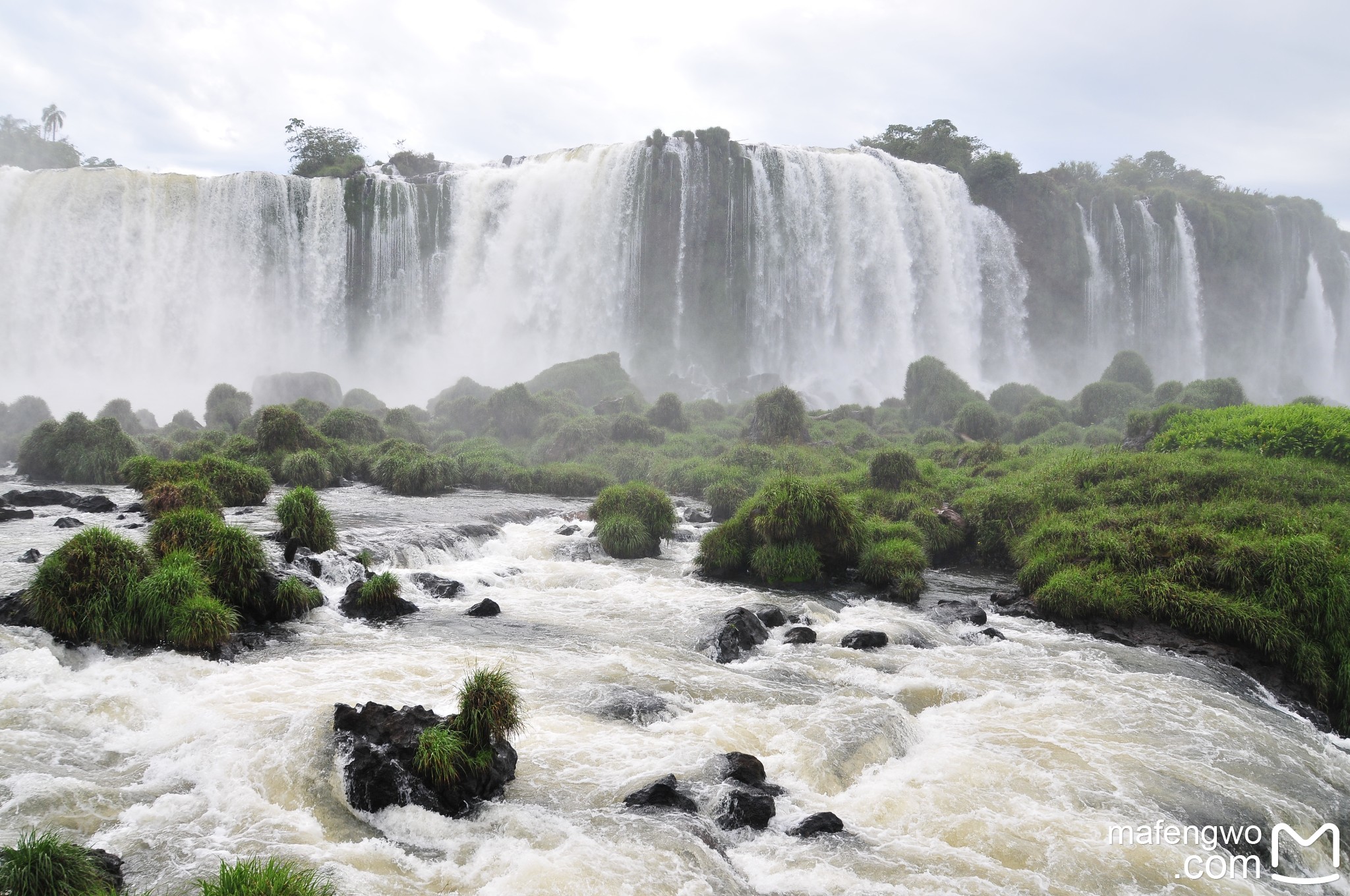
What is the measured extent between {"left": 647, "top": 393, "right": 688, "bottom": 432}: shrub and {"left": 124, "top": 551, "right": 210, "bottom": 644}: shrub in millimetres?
26510

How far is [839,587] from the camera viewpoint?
15.8 m

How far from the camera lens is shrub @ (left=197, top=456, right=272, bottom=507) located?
19656mm

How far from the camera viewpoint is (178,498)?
16.4 meters

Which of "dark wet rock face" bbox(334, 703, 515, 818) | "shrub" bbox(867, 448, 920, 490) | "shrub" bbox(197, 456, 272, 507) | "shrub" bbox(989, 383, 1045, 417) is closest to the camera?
"dark wet rock face" bbox(334, 703, 515, 818)

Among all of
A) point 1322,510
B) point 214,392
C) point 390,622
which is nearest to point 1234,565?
point 1322,510

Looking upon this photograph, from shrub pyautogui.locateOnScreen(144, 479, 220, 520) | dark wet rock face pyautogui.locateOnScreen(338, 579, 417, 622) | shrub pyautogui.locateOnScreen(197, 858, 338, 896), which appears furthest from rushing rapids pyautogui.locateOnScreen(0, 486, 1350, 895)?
shrub pyautogui.locateOnScreen(144, 479, 220, 520)

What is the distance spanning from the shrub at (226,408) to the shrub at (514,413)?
1174 centimetres

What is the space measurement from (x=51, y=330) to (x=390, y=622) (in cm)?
5236

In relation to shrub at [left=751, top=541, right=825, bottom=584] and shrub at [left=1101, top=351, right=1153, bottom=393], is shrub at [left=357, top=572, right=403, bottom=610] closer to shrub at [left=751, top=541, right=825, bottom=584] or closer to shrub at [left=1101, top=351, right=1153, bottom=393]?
shrub at [left=751, top=541, right=825, bottom=584]

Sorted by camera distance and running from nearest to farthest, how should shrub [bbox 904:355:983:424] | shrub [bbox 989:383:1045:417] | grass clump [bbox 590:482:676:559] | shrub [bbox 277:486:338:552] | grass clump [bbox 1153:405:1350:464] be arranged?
shrub [bbox 277:486:338:552] < grass clump [bbox 1153:405:1350:464] < grass clump [bbox 590:482:676:559] < shrub [bbox 904:355:983:424] < shrub [bbox 989:383:1045:417]

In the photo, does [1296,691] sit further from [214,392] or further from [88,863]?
[214,392]

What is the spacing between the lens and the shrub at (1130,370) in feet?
141

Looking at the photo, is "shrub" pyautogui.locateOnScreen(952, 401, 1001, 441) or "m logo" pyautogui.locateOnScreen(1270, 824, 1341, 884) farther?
"shrub" pyautogui.locateOnScreen(952, 401, 1001, 441)

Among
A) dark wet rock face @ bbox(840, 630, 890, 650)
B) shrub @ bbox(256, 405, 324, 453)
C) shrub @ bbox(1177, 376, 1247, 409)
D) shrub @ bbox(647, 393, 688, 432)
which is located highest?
shrub @ bbox(1177, 376, 1247, 409)
